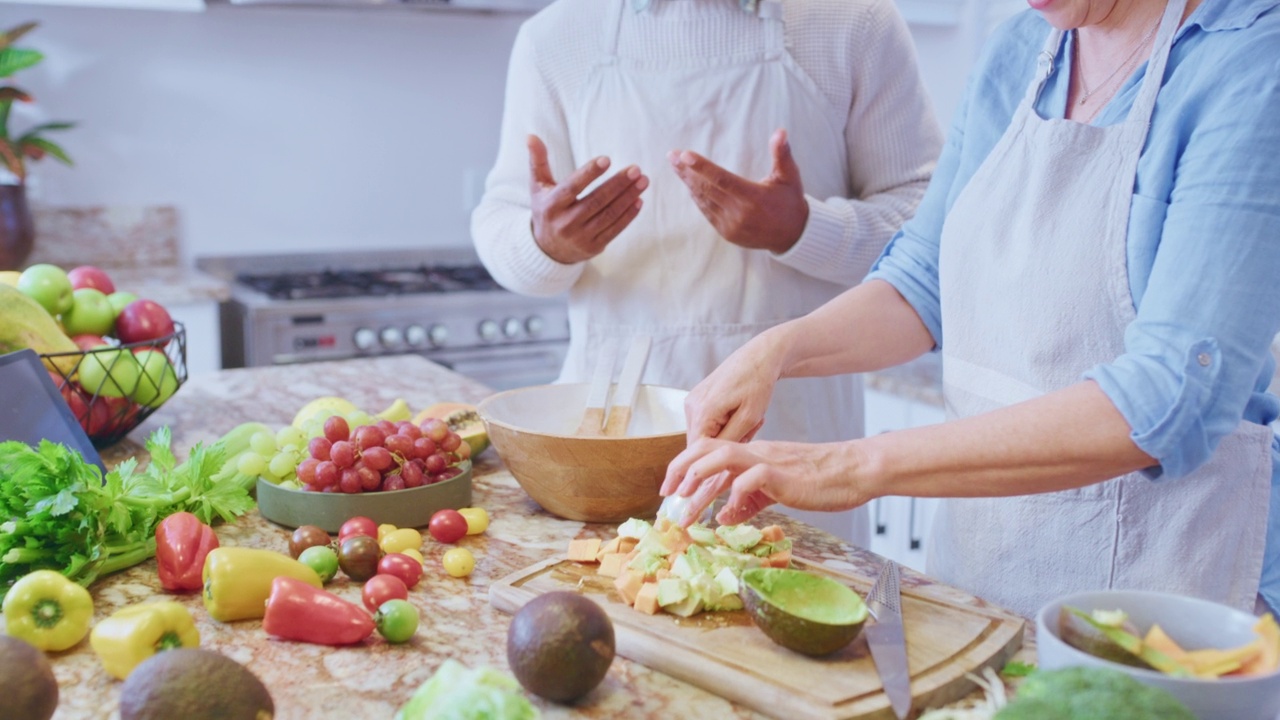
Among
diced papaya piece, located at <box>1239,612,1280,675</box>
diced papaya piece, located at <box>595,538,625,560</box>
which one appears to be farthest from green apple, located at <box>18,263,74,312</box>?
diced papaya piece, located at <box>1239,612,1280,675</box>

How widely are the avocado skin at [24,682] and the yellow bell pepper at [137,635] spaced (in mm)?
102

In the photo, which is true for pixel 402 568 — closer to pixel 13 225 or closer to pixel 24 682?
pixel 24 682

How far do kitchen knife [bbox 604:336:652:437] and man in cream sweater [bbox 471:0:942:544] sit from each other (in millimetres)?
377

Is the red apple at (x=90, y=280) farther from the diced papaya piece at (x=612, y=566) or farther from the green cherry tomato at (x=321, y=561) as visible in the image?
the diced papaya piece at (x=612, y=566)

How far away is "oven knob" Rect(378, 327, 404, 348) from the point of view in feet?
11.5

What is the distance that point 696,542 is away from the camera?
1247 mm

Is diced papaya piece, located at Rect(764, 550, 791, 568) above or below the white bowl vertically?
below

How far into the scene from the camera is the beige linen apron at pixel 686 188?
6.70ft

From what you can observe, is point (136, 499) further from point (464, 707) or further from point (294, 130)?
point (294, 130)

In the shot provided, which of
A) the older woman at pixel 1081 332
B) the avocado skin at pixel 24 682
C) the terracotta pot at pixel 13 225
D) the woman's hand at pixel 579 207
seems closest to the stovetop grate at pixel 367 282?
the terracotta pot at pixel 13 225

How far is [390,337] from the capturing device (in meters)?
3.51

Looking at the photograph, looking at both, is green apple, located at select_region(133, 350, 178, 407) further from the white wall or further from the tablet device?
the white wall

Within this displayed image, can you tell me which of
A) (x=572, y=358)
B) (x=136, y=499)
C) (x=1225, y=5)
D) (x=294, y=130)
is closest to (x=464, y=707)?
(x=136, y=499)

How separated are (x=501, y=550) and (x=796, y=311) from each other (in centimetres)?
91
